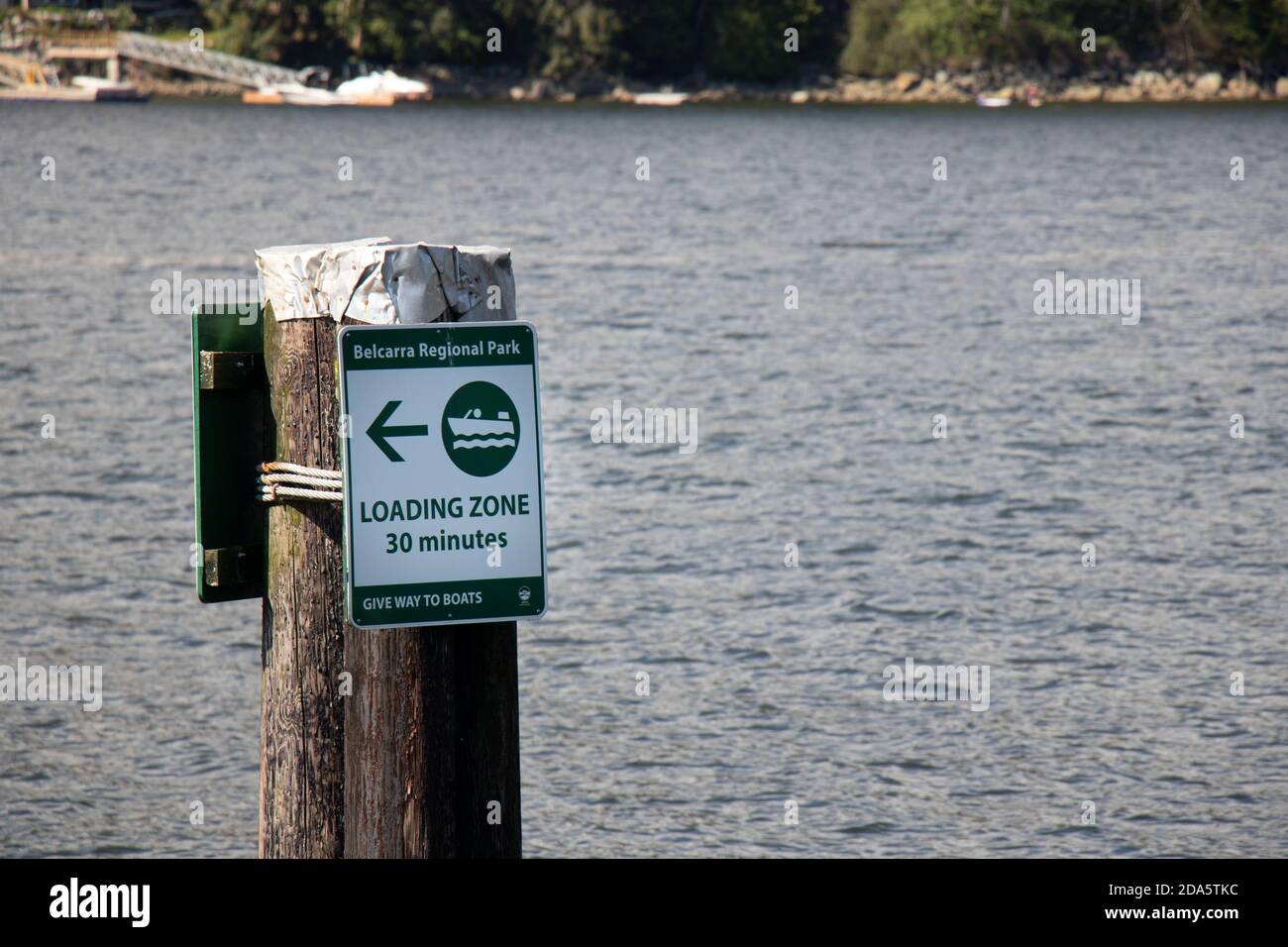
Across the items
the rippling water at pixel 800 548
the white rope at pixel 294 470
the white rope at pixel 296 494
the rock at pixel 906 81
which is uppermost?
the rock at pixel 906 81

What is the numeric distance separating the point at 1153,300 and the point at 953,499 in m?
Result: 14.0

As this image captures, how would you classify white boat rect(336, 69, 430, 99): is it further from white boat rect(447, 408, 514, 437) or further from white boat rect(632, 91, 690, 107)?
white boat rect(447, 408, 514, 437)

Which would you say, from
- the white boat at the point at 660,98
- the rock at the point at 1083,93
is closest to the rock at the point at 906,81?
the rock at the point at 1083,93

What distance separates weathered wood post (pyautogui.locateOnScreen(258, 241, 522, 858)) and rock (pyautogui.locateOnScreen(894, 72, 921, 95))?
107543 mm

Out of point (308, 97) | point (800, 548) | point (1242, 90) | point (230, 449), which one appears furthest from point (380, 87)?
point (230, 449)

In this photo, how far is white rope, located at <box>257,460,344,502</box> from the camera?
3240 millimetres

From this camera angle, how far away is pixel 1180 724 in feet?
34.0

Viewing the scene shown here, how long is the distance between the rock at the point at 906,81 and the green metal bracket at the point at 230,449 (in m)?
107

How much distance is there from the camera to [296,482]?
331 cm

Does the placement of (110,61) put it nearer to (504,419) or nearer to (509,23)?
(509,23)

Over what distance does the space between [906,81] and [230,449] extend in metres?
107

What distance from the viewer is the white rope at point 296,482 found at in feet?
10.6

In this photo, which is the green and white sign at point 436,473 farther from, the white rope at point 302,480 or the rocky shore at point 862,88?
the rocky shore at point 862,88

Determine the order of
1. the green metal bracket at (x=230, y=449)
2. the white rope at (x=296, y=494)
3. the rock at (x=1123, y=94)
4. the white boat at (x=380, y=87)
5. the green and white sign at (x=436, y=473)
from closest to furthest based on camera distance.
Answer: the green and white sign at (x=436, y=473) → the white rope at (x=296, y=494) → the green metal bracket at (x=230, y=449) → the white boat at (x=380, y=87) → the rock at (x=1123, y=94)
